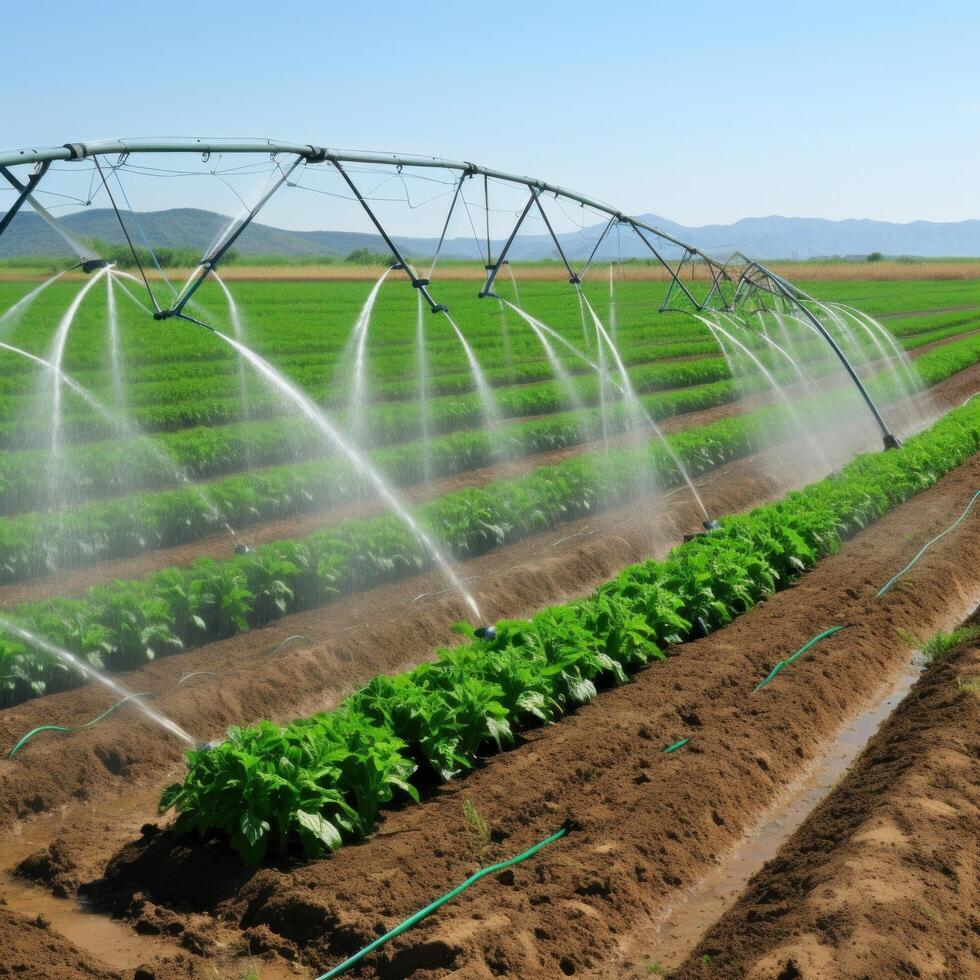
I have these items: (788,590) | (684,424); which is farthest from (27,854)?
(684,424)

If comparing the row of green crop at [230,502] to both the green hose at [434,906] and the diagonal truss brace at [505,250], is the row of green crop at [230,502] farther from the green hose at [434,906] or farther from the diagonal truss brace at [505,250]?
the green hose at [434,906]

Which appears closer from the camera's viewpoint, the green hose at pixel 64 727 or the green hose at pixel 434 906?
the green hose at pixel 434 906

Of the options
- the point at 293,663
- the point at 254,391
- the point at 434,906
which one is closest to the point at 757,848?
the point at 434,906

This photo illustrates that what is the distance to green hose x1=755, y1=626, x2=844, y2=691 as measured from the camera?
8.45m

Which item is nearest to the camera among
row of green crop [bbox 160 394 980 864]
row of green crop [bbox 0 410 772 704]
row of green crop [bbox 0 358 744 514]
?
row of green crop [bbox 160 394 980 864]

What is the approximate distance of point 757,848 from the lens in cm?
649

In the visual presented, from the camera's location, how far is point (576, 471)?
15141mm

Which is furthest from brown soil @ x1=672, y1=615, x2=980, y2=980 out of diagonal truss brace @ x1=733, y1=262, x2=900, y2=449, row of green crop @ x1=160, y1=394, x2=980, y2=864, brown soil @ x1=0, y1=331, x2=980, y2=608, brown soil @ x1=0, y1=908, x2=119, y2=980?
diagonal truss brace @ x1=733, y1=262, x2=900, y2=449

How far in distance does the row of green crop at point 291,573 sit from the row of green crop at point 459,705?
1816 mm

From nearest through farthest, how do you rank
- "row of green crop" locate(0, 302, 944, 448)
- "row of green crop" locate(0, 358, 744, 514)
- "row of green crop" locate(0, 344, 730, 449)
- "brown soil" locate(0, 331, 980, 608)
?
1. "brown soil" locate(0, 331, 980, 608)
2. "row of green crop" locate(0, 358, 744, 514)
3. "row of green crop" locate(0, 344, 730, 449)
4. "row of green crop" locate(0, 302, 944, 448)

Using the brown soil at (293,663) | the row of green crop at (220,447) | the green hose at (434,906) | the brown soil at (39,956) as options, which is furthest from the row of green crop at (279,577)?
the row of green crop at (220,447)

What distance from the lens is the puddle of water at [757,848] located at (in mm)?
5465

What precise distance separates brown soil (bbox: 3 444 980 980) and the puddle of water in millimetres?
92

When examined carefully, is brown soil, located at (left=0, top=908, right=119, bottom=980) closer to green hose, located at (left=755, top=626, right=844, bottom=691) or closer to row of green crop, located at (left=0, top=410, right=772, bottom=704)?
row of green crop, located at (left=0, top=410, right=772, bottom=704)
